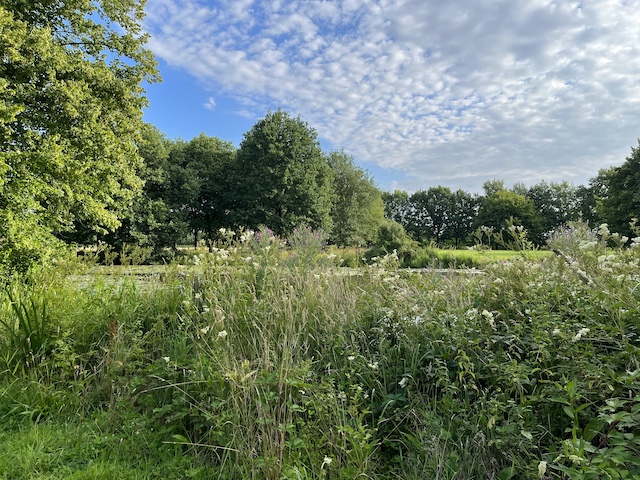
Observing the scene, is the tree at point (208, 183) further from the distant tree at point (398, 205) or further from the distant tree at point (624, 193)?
the distant tree at point (398, 205)

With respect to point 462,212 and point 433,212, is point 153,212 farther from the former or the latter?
point 462,212

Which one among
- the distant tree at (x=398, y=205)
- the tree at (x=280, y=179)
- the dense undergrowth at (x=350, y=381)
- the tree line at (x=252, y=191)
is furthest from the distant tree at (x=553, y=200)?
the dense undergrowth at (x=350, y=381)

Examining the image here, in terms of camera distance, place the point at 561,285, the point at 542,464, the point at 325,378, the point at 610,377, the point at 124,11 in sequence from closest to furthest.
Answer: the point at 542,464
the point at 610,377
the point at 325,378
the point at 561,285
the point at 124,11

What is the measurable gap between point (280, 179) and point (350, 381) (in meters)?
23.4

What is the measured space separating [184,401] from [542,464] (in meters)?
1.78

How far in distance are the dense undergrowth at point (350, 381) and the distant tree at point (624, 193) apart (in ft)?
84.0

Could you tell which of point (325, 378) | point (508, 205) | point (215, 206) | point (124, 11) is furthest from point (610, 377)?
point (508, 205)

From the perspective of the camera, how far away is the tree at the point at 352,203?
32.2 metres

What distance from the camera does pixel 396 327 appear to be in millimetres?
2414

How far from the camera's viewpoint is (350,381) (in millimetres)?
2000

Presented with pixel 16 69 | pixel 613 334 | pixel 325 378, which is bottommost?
pixel 325 378

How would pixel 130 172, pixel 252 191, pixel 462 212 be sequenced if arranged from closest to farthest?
1. pixel 130 172
2. pixel 252 191
3. pixel 462 212

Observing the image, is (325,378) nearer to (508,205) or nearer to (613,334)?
(613,334)

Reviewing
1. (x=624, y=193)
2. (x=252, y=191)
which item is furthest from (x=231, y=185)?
(x=624, y=193)
